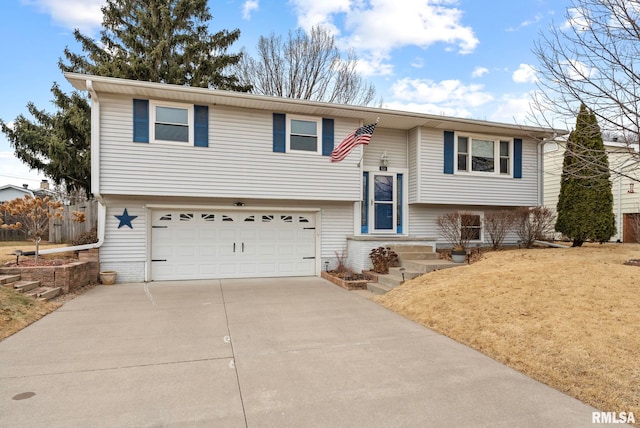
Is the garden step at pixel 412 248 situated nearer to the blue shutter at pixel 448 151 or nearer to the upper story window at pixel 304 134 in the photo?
the blue shutter at pixel 448 151

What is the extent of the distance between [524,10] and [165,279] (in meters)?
10.4

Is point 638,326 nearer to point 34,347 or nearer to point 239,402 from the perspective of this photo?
point 239,402

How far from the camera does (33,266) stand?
7.70 metres

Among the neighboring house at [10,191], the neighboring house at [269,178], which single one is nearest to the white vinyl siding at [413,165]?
the neighboring house at [269,178]

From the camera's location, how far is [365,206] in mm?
11164

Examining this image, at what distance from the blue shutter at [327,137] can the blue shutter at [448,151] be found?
3690 millimetres

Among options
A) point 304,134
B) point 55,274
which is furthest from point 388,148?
point 55,274

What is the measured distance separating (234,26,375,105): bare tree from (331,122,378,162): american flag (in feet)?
32.0

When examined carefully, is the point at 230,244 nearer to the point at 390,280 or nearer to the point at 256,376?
the point at 390,280

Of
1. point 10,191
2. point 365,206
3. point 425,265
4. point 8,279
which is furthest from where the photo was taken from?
point 10,191

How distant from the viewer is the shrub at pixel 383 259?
9469 mm

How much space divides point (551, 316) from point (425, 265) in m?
3.66

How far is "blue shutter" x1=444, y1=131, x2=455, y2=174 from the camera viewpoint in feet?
36.5

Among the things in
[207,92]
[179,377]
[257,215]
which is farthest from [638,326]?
[207,92]
